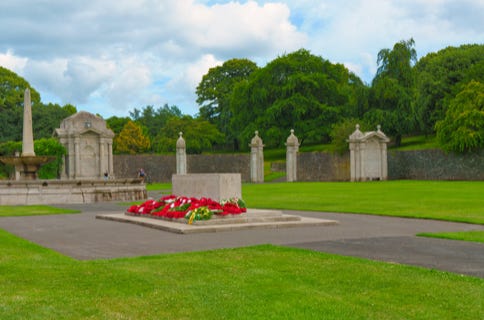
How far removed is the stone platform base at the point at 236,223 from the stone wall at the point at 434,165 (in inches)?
1113

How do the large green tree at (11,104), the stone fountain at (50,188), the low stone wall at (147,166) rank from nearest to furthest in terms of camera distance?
the stone fountain at (50,188)
the low stone wall at (147,166)
the large green tree at (11,104)

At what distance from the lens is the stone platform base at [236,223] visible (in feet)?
47.8

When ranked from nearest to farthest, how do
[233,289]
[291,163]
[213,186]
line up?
[233,289] → [213,186] → [291,163]

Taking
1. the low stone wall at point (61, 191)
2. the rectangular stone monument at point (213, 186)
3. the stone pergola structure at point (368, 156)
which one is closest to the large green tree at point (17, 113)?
the stone pergola structure at point (368, 156)

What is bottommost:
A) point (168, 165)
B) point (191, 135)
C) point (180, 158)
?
point (168, 165)

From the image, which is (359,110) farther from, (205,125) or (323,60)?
(205,125)

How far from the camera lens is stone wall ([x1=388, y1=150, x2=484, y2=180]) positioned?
41188 millimetres

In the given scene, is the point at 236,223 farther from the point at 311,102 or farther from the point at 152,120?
the point at 152,120

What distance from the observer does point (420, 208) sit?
1995 cm

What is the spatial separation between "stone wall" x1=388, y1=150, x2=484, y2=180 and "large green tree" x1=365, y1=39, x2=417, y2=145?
41.5 feet

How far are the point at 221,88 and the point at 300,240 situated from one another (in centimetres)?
6874

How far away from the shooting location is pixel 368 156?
4562cm

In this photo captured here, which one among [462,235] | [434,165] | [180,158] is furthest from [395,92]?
[462,235]

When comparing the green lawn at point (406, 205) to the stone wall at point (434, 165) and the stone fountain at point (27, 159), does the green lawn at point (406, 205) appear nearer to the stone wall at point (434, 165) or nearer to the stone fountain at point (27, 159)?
the stone fountain at point (27, 159)
